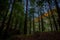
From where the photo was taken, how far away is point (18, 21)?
43.4 ft

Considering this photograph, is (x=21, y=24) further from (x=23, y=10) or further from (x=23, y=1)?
(x=23, y=1)

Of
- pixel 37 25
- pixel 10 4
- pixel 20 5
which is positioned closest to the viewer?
pixel 10 4

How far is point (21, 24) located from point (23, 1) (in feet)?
8.14

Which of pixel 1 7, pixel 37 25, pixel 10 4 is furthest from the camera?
pixel 37 25

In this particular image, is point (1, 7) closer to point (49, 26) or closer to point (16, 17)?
point (16, 17)

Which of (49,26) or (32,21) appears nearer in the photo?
(49,26)

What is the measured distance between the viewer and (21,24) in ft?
42.9

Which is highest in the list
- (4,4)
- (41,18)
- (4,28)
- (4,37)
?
(4,4)

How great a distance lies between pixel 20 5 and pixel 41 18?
2.66 m

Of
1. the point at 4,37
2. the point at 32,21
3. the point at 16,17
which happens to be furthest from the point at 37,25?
the point at 4,37

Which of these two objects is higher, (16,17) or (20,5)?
(20,5)

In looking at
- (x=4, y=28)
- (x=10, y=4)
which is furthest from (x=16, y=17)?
(x=4, y=28)

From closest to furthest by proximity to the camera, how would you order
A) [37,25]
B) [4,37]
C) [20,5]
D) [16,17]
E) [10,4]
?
[4,37], [10,4], [20,5], [16,17], [37,25]

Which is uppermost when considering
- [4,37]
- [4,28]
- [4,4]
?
[4,4]
